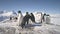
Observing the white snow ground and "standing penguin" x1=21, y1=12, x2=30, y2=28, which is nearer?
the white snow ground

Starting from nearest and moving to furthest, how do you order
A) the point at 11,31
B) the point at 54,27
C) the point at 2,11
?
the point at 11,31 < the point at 54,27 < the point at 2,11

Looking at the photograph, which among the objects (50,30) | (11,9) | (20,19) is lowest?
(50,30)

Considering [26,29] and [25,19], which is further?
[25,19]

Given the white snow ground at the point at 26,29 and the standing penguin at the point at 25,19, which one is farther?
the standing penguin at the point at 25,19

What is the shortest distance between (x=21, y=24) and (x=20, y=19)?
136mm

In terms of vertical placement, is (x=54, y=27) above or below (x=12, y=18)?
below

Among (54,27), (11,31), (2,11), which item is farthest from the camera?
(2,11)

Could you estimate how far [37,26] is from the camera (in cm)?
369

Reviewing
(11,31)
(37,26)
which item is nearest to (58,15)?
(37,26)

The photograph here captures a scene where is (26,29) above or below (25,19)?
below

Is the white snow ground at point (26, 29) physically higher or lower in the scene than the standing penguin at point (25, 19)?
lower

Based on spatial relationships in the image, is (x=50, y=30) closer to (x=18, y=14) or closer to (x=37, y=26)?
(x=37, y=26)

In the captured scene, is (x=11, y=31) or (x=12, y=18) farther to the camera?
(x=12, y=18)

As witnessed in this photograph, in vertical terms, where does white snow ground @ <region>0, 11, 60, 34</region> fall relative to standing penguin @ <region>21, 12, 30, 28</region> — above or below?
below
